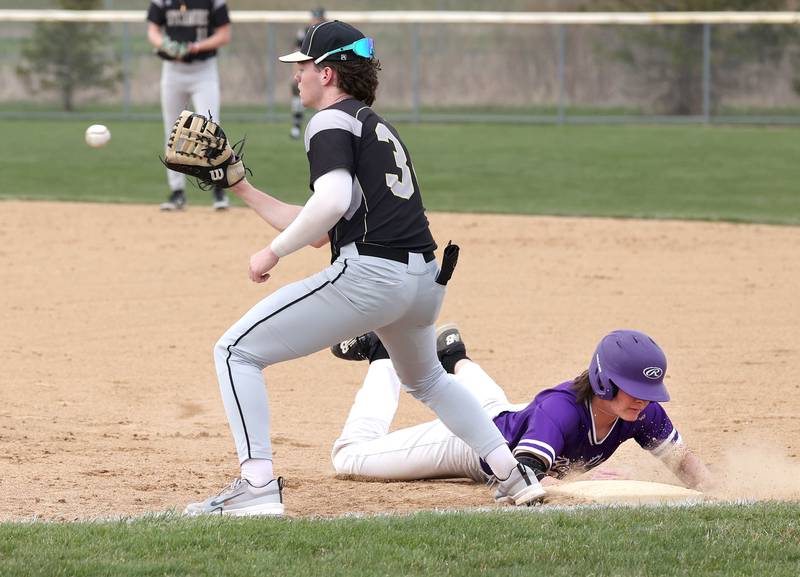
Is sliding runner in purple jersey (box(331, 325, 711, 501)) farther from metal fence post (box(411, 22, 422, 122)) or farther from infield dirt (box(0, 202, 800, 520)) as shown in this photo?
metal fence post (box(411, 22, 422, 122))

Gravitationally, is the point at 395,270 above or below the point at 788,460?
above

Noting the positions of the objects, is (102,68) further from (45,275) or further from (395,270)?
(395,270)

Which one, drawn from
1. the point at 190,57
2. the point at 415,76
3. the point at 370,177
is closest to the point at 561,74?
the point at 415,76

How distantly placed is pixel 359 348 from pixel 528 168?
11.1 meters

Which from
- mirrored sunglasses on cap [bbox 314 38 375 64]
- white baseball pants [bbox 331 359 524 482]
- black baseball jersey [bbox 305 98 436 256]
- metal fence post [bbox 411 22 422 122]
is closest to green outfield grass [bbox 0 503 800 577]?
white baseball pants [bbox 331 359 524 482]

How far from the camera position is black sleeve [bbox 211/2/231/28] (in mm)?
12773

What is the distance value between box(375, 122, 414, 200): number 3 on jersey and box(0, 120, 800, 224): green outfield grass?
8.57m

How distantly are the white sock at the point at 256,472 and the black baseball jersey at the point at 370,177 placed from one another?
820 millimetres

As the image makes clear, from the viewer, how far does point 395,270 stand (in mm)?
4434

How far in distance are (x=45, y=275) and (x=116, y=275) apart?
552 mm

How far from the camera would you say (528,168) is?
16797mm

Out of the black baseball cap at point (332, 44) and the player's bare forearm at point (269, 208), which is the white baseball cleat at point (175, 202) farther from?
the black baseball cap at point (332, 44)

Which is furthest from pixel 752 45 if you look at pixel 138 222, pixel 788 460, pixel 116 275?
pixel 788 460

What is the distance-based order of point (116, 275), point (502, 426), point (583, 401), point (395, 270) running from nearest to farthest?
point (395, 270) < point (583, 401) < point (502, 426) < point (116, 275)
